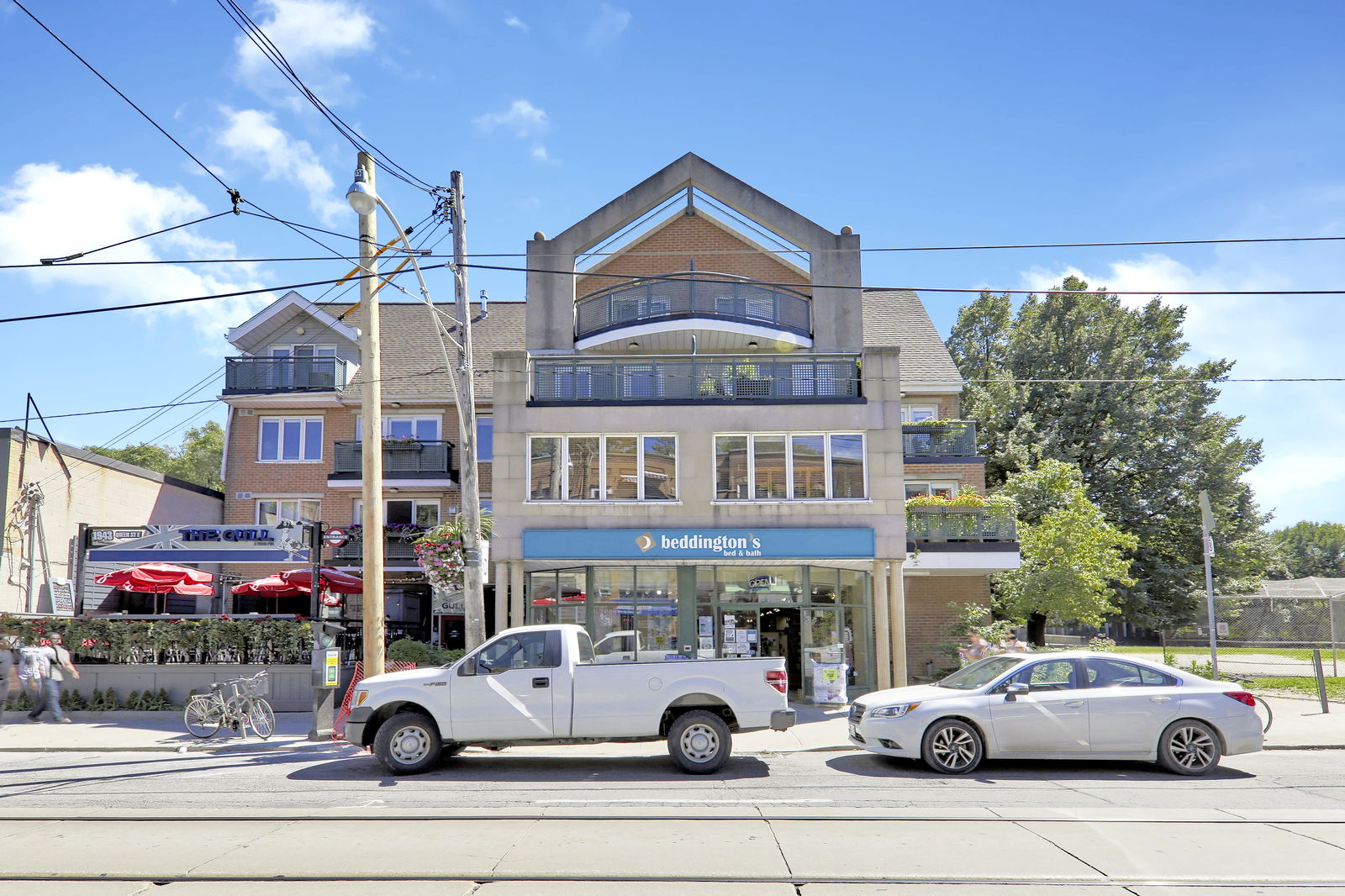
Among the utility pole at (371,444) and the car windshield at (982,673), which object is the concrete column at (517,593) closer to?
the utility pole at (371,444)

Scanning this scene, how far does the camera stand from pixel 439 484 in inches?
1180

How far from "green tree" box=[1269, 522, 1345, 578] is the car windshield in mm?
68790

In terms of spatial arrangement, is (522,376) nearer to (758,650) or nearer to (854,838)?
(758,650)

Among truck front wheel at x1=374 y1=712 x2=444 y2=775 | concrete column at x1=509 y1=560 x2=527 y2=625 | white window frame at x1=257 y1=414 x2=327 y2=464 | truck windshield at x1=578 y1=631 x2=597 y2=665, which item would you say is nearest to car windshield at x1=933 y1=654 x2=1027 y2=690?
truck windshield at x1=578 y1=631 x2=597 y2=665

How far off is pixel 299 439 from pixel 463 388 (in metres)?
16.0

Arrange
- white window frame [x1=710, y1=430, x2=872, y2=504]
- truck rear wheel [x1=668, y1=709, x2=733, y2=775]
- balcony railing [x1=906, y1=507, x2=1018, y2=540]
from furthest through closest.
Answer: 1. balcony railing [x1=906, y1=507, x2=1018, y2=540]
2. white window frame [x1=710, y1=430, x2=872, y2=504]
3. truck rear wheel [x1=668, y1=709, x2=733, y2=775]

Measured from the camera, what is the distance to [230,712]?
16250 millimetres

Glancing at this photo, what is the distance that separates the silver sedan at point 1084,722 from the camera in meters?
12.0

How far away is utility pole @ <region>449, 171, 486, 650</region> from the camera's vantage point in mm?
A: 16578

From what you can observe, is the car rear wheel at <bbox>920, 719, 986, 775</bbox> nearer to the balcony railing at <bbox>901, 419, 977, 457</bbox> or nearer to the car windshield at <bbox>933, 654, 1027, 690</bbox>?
the car windshield at <bbox>933, 654, 1027, 690</bbox>

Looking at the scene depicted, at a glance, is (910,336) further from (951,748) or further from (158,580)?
(158,580)

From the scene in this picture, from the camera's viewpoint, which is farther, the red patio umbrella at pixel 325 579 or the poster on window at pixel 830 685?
the red patio umbrella at pixel 325 579

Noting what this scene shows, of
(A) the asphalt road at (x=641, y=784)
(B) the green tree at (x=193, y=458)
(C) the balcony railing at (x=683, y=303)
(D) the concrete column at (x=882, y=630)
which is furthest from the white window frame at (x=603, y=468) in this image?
(B) the green tree at (x=193, y=458)

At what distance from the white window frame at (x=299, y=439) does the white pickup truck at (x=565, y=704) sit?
800 inches
